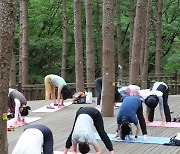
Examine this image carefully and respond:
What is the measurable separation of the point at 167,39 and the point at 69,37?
246 inches

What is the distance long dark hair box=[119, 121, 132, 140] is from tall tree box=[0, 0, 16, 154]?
360cm

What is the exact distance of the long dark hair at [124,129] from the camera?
861cm

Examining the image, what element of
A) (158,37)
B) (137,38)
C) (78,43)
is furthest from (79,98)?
(158,37)

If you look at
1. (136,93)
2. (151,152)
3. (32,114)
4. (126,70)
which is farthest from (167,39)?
(151,152)

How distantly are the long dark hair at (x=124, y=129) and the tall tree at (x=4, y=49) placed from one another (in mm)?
3600

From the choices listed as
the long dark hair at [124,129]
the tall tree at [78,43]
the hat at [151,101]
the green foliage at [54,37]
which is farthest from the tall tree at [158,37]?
the long dark hair at [124,129]

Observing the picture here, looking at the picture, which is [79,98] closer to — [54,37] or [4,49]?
[4,49]

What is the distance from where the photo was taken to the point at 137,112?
8797 millimetres

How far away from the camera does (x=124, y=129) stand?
880 cm

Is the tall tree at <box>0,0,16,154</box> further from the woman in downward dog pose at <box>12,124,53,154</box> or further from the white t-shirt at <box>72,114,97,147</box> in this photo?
the white t-shirt at <box>72,114,97,147</box>

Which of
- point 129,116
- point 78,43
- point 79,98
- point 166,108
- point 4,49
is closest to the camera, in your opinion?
point 4,49

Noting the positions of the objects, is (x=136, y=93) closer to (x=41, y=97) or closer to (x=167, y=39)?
(x=41, y=97)

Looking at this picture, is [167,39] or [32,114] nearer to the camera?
[32,114]

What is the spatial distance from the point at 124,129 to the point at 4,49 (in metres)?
4.16
